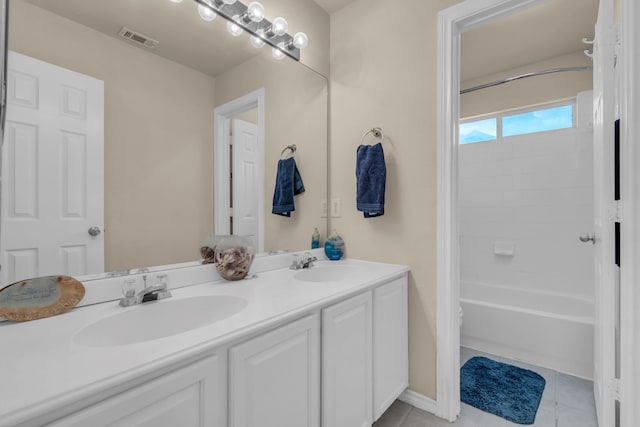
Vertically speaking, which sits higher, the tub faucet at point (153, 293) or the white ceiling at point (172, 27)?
the white ceiling at point (172, 27)

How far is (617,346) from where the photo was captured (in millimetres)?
1227

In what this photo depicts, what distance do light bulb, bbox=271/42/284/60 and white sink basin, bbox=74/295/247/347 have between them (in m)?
1.40

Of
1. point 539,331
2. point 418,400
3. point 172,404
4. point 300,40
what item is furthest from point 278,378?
point 539,331

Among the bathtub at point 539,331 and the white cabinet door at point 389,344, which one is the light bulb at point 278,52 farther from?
the bathtub at point 539,331

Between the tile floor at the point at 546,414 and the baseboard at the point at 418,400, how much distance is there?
21 mm

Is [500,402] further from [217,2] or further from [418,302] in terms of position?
[217,2]

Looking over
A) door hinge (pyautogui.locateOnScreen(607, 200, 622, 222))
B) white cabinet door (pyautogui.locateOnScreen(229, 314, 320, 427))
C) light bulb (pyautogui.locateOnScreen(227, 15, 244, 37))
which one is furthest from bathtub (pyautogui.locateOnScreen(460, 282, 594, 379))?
light bulb (pyautogui.locateOnScreen(227, 15, 244, 37))

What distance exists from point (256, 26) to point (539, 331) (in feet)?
8.74

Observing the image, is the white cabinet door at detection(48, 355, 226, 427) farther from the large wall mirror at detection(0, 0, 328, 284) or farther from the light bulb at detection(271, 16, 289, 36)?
the light bulb at detection(271, 16, 289, 36)

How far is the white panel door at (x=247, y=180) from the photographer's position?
5.09 ft

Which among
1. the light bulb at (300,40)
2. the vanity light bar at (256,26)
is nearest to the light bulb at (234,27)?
the vanity light bar at (256,26)

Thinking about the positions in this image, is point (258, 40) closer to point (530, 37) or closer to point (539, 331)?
point (530, 37)

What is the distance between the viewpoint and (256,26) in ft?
5.37

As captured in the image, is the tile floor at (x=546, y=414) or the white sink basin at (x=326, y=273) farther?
the white sink basin at (x=326, y=273)
